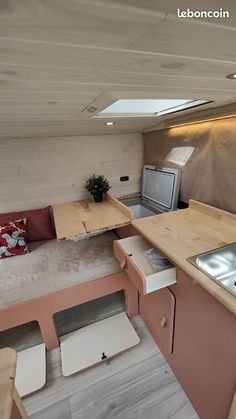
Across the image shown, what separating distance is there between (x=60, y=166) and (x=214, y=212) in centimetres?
158

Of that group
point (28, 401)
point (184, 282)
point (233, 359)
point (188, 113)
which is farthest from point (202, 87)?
point (28, 401)

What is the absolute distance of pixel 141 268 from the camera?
117 cm

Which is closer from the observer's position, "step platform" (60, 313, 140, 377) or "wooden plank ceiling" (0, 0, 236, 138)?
"wooden plank ceiling" (0, 0, 236, 138)

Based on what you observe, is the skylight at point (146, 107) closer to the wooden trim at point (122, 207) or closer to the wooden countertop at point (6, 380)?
the wooden trim at point (122, 207)

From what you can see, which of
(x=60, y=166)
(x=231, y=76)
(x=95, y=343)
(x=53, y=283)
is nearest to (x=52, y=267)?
(x=53, y=283)

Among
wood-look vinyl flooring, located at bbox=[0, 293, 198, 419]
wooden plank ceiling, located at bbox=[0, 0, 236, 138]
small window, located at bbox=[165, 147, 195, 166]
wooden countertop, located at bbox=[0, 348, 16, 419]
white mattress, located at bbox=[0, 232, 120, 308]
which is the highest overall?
wooden plank ceiling, located at bbox=[0, 0, 236, 138]

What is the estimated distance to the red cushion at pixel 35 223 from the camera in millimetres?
1902

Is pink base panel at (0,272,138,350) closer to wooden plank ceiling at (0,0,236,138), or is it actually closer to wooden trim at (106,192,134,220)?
wooden trim at (106,192,134,220)

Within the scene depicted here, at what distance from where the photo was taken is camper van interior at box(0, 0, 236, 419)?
37 cm

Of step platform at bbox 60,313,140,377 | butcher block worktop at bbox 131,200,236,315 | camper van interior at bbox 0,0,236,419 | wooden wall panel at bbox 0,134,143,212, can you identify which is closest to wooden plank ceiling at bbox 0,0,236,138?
camper van interior at bbox 0,0,236,419

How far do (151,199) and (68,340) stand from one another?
153 cm

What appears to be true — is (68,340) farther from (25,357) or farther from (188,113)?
(188,113)

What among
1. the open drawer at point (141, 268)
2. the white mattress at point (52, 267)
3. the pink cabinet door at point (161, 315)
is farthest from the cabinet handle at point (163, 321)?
the white mattress at point (52, 267)

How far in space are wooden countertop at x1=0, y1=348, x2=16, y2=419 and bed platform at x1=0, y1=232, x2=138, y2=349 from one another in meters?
0.71
